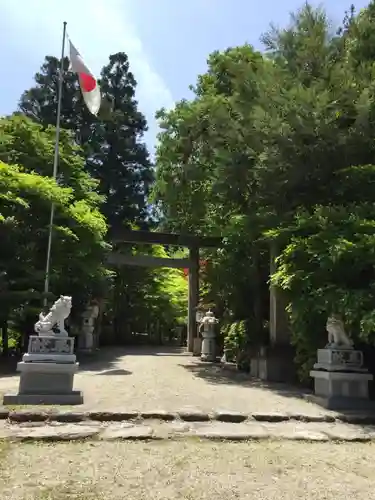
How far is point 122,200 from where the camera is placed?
82.3 feet

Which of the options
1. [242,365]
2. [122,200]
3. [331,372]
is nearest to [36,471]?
[331,372]

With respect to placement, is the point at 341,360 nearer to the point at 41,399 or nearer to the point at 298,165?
the point at 298,165

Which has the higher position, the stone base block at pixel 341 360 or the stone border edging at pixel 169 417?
the stone base block at pixel 341 360

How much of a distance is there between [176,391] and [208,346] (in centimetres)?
856

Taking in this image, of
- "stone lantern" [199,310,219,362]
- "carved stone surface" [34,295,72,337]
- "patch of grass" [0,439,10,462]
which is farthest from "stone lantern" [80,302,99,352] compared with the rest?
"patch of grass" [0,439,10,462]

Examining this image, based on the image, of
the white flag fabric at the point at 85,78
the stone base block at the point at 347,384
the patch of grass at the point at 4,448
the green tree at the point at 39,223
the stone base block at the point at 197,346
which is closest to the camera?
the patch of grass at the point at 4,448

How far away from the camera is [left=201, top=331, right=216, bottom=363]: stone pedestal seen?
17.1 metres

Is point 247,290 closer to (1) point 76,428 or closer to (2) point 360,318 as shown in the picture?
(2) point 360,318

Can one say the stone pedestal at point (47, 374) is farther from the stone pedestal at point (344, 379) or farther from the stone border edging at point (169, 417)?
the stone pedestal at point (344, 379)

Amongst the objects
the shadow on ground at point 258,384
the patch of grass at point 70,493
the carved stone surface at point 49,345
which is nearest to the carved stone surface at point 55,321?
the carved stone surface at point 49,345

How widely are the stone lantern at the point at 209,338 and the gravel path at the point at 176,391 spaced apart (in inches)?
177

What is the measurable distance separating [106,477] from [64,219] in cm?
1096

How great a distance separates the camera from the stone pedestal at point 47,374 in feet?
23.2

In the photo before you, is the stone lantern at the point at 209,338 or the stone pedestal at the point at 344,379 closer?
the stone pedestal at the point at 344,379
